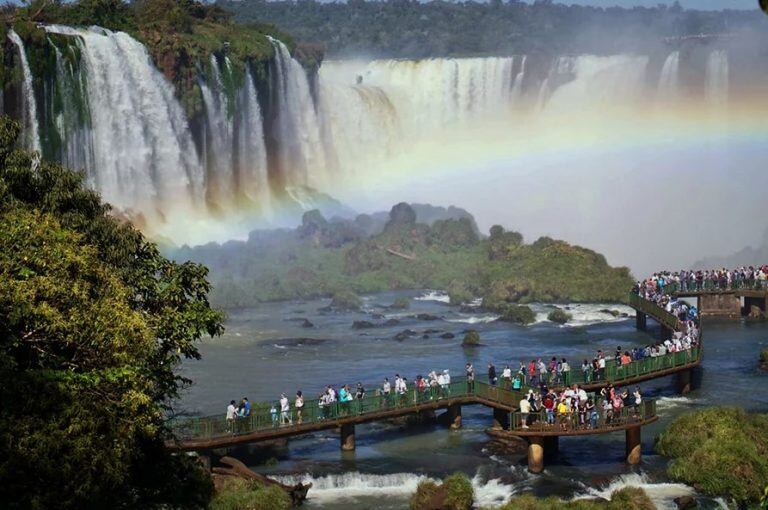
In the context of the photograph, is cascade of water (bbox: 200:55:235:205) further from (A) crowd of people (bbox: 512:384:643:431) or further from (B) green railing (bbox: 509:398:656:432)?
(B) green railing (bbox: 509:398:656:432)

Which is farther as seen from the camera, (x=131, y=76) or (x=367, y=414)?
(x=131, y=76)

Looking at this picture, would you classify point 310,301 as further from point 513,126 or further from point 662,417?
point 513,126

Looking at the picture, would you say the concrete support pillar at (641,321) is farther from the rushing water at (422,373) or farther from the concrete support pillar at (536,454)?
the concrete support pillar at (536,454)

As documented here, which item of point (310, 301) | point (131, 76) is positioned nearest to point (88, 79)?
point (131, 76)

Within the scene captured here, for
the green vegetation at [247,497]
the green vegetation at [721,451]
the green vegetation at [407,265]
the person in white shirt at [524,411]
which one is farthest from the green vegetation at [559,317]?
the green vegetation at [247,497]

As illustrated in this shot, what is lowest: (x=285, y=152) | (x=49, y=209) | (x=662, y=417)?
(x=662, y=417)

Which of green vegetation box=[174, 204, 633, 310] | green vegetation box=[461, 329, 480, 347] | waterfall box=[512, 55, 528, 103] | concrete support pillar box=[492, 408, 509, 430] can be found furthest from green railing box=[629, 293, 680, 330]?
waterfall box=[512, 55, 528, 103]

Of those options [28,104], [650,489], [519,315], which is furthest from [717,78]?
[650,489]
